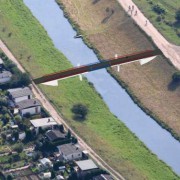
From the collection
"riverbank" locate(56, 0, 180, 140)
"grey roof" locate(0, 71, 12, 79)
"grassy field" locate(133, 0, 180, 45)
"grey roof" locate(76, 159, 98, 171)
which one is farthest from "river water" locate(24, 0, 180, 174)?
"grassy field" locate(133, 0, 180, 45)

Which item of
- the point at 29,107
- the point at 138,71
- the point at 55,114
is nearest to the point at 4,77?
the point at 29,107

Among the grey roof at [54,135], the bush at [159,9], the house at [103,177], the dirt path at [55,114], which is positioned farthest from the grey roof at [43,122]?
the bush at [159,9]

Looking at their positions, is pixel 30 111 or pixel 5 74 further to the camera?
pixel 5 74

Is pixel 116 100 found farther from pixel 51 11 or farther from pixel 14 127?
pixel 51 11

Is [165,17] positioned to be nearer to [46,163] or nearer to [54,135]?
[54,135]

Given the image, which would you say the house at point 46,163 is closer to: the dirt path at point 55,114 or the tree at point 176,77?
the dirt path at point 55,114

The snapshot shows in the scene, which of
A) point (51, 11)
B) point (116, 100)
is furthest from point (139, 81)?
point (51, 11)

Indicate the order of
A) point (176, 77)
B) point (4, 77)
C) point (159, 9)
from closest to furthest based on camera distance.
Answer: point (4, 77)
point (176, 77)
point (159, 9)
